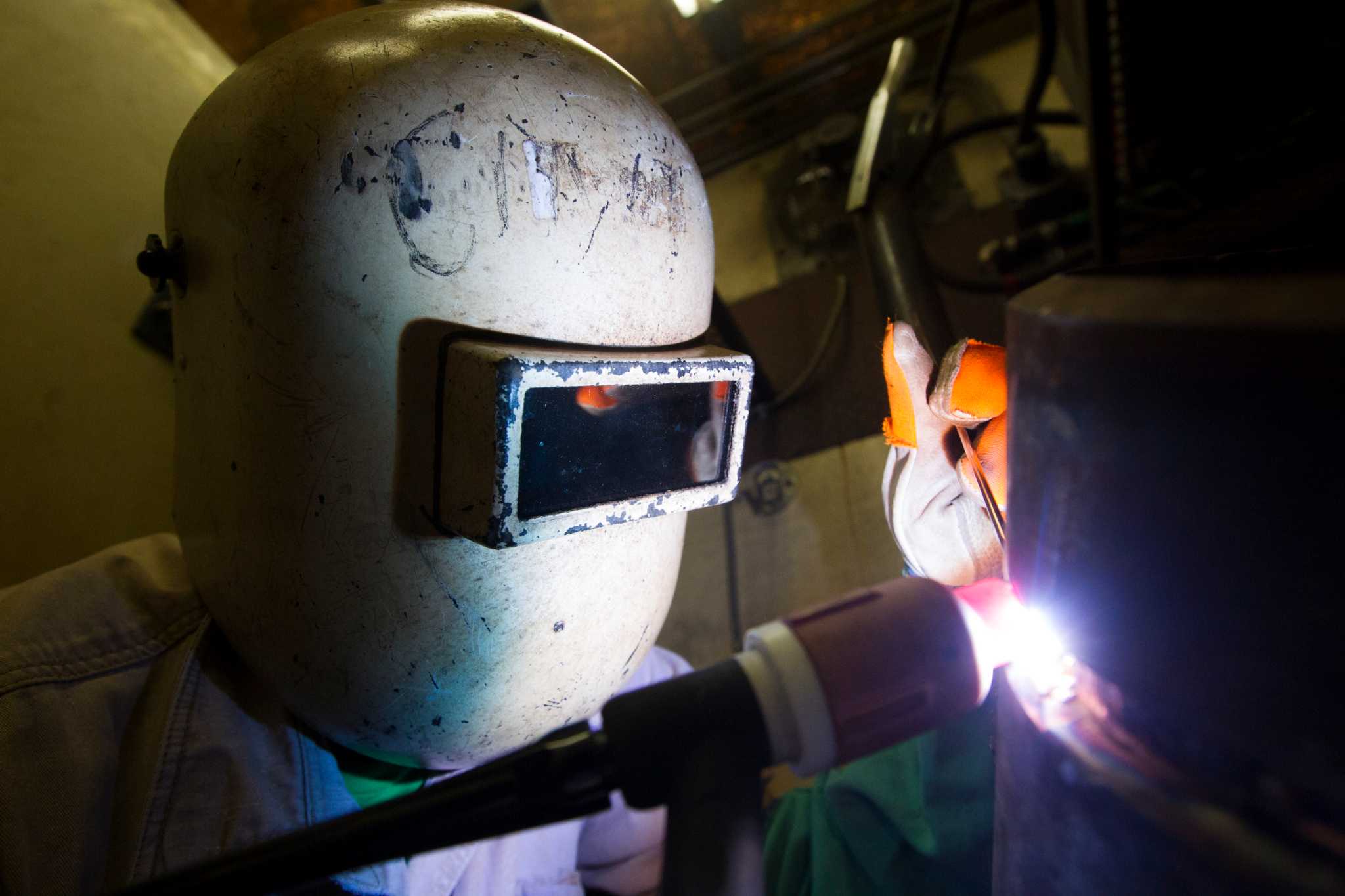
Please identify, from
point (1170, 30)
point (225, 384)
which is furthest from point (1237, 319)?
point (1170, 30)

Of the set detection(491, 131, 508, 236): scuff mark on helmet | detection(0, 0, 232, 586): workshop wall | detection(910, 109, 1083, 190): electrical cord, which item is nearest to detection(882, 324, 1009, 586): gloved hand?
detection(491, 131, 508, 236): scuff mark on helmet

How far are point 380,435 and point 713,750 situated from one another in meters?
0.42

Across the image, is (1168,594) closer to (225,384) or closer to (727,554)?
(225,384)

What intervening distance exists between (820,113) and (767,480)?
1.45 metres

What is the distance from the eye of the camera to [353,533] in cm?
58

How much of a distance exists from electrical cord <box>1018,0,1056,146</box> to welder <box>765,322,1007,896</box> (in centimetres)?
98

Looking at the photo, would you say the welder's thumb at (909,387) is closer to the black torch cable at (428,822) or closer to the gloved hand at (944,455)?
the gloved hand at (944,455)

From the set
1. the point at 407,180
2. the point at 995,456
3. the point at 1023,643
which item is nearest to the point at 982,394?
the point at 995,456

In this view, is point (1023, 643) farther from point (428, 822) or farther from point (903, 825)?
point (903, 825)

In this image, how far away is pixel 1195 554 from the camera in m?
0.31

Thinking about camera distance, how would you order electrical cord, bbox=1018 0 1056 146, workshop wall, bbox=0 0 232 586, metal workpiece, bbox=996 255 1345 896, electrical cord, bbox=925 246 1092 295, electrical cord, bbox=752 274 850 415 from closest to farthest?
metal workpiece, bbox=996 255 1345 896, workshop wall, bbox=0 0 232 586, electrical cord, bbox=1018 0 1056 146, electrical cord, bbox=925 246 1092 295, electrical cord, bbox=752 274 850 415

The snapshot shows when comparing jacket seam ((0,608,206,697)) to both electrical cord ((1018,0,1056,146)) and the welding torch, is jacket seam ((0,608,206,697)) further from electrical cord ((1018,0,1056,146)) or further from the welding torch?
electrical cord ((1018,0,1056,146))

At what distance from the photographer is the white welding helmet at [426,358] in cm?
54

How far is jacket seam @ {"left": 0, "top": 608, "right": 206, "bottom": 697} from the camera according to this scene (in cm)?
58
